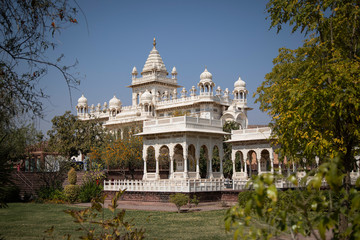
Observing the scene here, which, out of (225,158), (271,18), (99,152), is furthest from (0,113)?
(225,158)

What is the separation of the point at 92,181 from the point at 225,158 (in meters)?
16.6

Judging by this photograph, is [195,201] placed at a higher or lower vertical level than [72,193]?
lower

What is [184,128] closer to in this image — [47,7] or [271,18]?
[271,18]

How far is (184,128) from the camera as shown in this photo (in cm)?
2509

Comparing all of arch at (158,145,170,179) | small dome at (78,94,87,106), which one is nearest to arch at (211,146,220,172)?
arch at (158,145,170,179)

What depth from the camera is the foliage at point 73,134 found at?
45094 millimetres

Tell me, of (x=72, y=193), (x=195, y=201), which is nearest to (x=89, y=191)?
(x=72, y=193)

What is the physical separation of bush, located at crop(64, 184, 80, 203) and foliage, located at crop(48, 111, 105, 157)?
19.9 metres

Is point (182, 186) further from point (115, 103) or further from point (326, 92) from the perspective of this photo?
point (115, 103)

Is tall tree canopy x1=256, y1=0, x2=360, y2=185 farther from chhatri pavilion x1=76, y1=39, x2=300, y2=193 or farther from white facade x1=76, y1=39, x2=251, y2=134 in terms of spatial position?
white facade x1=76, y1=39, x2=251, y2=134

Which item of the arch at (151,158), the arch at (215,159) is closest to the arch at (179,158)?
the arch at (151,158)

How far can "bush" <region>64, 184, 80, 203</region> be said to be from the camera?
80.9 ft

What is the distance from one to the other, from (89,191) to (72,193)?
135 cm

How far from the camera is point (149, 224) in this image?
14.5m
